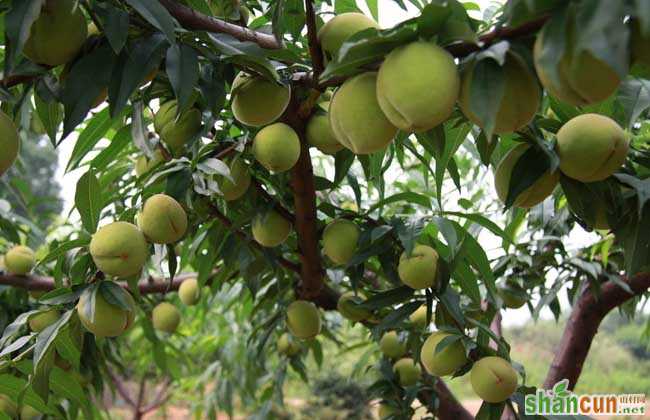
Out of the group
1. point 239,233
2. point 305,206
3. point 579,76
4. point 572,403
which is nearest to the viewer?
point 579,76

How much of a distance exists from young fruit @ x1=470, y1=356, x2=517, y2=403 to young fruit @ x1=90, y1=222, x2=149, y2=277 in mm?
401

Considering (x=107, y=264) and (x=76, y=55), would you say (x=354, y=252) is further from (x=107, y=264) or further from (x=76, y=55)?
(x=76, y=55)

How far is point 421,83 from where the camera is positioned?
417mm

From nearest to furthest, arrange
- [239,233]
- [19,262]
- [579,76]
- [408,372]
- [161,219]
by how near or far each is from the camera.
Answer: [579,76] < [161,219] < [239,233] < [19,262] < [408,372]

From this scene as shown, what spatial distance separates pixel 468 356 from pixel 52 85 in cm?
56

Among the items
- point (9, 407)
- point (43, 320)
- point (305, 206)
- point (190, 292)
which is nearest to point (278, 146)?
point (305, 206)

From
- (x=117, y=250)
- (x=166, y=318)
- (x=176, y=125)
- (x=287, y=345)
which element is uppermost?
(x=176, y=125)

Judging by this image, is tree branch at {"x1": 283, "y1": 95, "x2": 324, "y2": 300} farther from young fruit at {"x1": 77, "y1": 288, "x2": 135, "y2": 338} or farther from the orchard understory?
young fruit at {"x1": 77, "y1": 288, "x2": 135, "y2": 338}

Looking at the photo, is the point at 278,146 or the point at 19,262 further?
the point at 19,262

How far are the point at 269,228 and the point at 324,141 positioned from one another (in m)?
0.19

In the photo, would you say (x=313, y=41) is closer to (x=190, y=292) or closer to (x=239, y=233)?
(x=239, y=233)

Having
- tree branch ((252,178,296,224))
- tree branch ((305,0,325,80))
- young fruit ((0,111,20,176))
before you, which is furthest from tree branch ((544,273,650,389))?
young fruit ((0,111,20,176))

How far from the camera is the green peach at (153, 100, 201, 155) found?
0.73m

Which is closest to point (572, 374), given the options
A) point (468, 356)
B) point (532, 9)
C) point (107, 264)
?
point (468, 356)
